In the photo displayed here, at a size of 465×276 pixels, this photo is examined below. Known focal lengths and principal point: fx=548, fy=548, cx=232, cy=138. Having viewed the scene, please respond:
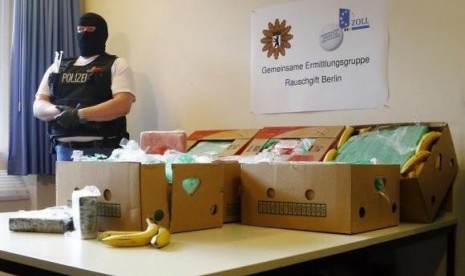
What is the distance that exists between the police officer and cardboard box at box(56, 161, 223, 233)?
1264mm

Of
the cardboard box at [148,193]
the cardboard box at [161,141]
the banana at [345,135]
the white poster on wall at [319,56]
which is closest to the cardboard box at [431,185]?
the banana at [345,135]

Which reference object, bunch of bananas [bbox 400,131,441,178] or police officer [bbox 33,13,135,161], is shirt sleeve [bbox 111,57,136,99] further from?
bunch of bananas [bbox 400,131,441,178]

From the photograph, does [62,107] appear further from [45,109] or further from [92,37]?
[92,37]

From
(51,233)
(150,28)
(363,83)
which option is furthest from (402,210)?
(150,28)

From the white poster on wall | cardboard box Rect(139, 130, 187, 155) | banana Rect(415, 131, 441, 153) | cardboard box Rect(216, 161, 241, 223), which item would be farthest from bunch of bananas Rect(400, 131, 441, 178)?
cardboard box Rect(139, 130, 187, 155)

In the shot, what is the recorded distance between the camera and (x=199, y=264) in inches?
45.8

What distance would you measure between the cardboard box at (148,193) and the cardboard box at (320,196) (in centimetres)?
13

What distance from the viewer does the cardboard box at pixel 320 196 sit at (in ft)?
5.34

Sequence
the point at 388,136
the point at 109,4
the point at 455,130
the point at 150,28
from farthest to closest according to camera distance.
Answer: the point at 109,4
the point at 150,28
the point at 455,130
the point at 388,136

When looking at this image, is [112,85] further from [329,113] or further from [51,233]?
[51,233]

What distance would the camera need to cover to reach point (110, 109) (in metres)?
2.93

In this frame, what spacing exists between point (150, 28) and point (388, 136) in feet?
6.54

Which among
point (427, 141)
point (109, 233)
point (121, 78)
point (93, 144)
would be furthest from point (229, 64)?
point (109, 233)

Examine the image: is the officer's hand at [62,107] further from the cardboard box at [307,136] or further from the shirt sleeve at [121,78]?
the cardboard box at [307,136]
